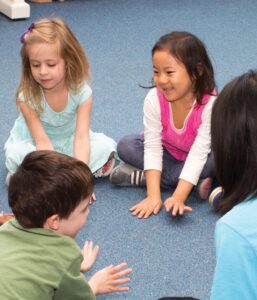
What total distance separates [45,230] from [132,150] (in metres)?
0.86

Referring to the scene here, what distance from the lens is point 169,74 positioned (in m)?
1.73

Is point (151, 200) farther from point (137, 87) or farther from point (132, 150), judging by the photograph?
point (137, 87)

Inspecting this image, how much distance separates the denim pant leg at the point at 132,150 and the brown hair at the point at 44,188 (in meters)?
0.78

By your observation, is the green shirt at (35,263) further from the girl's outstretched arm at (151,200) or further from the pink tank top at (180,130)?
the pink tank top at (180,130)

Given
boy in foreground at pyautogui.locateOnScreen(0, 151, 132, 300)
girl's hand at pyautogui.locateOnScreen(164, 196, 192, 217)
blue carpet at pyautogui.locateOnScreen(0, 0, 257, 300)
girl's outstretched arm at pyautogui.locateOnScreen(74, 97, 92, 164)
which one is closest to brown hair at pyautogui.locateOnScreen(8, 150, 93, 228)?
boy in foreground at pyautogui.locateOnScreen(0, 151, 132, 300)

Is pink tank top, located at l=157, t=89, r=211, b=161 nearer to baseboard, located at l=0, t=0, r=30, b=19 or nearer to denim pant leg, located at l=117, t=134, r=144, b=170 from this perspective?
denim pant leg, located at l=117, t=134, r=144, b=170

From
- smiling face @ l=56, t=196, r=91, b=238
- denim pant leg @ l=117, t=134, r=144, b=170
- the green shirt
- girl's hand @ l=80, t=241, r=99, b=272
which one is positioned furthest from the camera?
denim pant leg @ l=117, t=134, r=144, b=170

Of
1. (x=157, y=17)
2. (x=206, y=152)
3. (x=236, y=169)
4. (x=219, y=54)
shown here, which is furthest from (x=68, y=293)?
(x=157, y=17)

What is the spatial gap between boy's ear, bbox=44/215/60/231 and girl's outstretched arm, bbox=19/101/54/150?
2.43 feet

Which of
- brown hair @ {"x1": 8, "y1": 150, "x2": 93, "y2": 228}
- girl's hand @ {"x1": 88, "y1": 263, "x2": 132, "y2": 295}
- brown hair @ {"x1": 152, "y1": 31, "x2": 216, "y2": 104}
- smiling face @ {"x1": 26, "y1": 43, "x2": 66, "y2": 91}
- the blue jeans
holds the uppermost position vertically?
brown hair @ {"x1": 152, "y1": 31, "x2": 216, "y2": 104}

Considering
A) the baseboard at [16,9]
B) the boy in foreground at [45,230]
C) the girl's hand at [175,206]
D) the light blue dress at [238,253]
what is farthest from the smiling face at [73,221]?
the baseboard at [16,9]

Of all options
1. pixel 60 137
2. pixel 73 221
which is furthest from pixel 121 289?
pixel 60 137

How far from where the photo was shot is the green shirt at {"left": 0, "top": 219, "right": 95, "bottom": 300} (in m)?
1.06

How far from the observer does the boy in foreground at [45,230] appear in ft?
3.52
